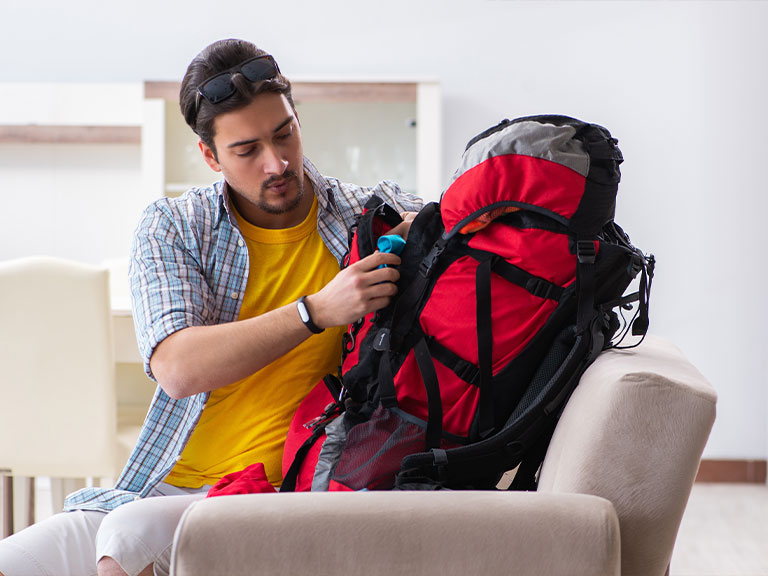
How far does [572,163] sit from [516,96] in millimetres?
2870

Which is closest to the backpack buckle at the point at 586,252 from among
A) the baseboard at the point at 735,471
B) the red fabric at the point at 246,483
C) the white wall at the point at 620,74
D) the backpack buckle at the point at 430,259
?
Result: the backpack buckle at the point at 430,259

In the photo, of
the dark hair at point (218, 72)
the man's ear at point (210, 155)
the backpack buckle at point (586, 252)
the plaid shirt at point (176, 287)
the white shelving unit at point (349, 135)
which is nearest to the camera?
the backpack buckle at point (586, 252)

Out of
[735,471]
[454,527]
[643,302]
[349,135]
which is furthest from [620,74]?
[454,527]

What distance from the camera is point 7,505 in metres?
2.30

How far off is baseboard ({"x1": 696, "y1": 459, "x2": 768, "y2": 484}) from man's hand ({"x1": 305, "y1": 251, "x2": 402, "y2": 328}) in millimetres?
2990

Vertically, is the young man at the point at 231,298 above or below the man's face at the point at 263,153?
below

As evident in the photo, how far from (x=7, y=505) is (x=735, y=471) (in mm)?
3077

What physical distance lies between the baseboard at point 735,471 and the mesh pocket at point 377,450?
2959mm

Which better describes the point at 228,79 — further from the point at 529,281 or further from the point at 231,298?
the point at 529,281

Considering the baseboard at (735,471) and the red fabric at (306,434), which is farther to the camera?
the baseboard at (735,471)

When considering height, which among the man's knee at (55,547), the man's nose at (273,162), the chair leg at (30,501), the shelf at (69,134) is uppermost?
the shelf at (69,134)

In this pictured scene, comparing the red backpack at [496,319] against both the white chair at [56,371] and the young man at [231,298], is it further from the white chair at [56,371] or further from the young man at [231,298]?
the white chair at [56,371]

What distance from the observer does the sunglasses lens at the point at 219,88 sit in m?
1.40

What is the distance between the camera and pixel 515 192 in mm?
A: 1109
